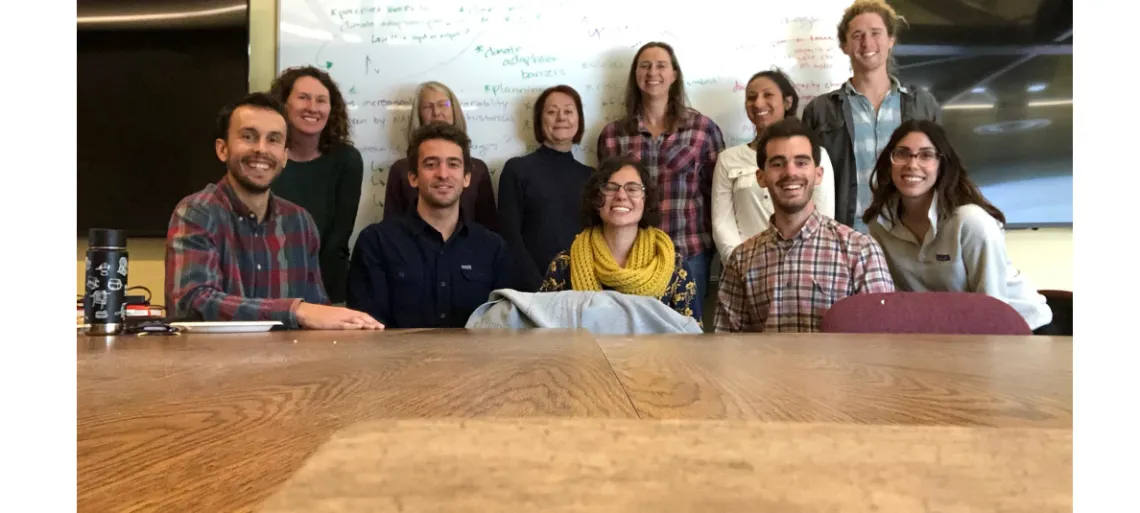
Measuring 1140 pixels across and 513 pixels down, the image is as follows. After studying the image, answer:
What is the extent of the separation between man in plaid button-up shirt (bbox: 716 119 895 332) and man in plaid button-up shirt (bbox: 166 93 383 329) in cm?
93

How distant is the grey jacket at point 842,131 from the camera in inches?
87.8

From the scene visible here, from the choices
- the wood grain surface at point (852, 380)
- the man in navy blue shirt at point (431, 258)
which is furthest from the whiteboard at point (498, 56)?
the wood grain surface at point (852, 380)

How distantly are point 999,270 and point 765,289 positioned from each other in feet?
1.69

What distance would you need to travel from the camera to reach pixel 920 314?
1.16m

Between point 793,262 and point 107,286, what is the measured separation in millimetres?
1274

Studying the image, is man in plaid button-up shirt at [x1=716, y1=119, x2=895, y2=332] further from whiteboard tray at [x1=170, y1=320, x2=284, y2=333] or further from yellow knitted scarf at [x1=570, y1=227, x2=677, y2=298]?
whiteboard tray at [x1=170, y1=320, x2=284, y2=333]

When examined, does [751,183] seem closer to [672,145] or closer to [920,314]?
[672,145]

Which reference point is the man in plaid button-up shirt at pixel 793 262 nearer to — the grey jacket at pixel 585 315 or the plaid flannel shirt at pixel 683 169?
the grey jacket at pixel 585 315

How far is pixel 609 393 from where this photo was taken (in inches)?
16.3

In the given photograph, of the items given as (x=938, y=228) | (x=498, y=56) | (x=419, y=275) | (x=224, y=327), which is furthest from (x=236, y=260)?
(x=938, y=228)

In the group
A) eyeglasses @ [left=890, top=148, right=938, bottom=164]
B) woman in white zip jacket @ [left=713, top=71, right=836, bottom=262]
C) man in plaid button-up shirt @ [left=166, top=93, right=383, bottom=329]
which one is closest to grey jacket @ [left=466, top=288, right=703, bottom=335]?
man in plaid button-up shirt @ [left=166, top=93, right=383, bottom=329]

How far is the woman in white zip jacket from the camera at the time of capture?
210 cm
